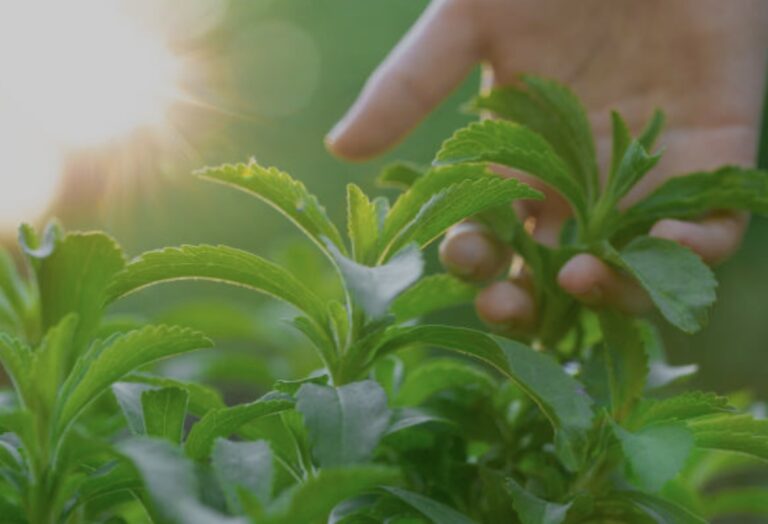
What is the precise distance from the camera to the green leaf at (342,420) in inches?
20.8

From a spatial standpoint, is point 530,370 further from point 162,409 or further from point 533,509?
point 162,409

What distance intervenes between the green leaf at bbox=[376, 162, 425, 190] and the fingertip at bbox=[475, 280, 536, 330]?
134 millimetres

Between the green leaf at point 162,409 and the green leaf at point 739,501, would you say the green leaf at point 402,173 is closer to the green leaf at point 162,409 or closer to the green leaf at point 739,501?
the green leaf at point 162,409

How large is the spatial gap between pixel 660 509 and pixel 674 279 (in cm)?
18

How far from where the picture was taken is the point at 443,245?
3.28ft

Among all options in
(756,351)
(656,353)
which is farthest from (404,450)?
(756,351)

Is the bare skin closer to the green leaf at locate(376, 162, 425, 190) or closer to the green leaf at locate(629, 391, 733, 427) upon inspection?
the green leaf at locate(376, 162, 425, 190)

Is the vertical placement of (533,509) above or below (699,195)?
below

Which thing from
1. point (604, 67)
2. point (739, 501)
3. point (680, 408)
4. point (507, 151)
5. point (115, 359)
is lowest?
point (739, 501)

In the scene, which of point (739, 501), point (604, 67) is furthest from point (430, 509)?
point (604, 67)

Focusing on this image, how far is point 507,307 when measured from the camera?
0.93 m

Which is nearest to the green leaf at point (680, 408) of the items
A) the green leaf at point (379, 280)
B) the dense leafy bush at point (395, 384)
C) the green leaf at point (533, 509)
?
the dense leafy bush at point (395, 384)

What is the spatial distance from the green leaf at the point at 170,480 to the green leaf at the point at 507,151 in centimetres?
33

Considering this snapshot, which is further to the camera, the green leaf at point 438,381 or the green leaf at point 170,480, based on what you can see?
the green leaf at point 438,381
